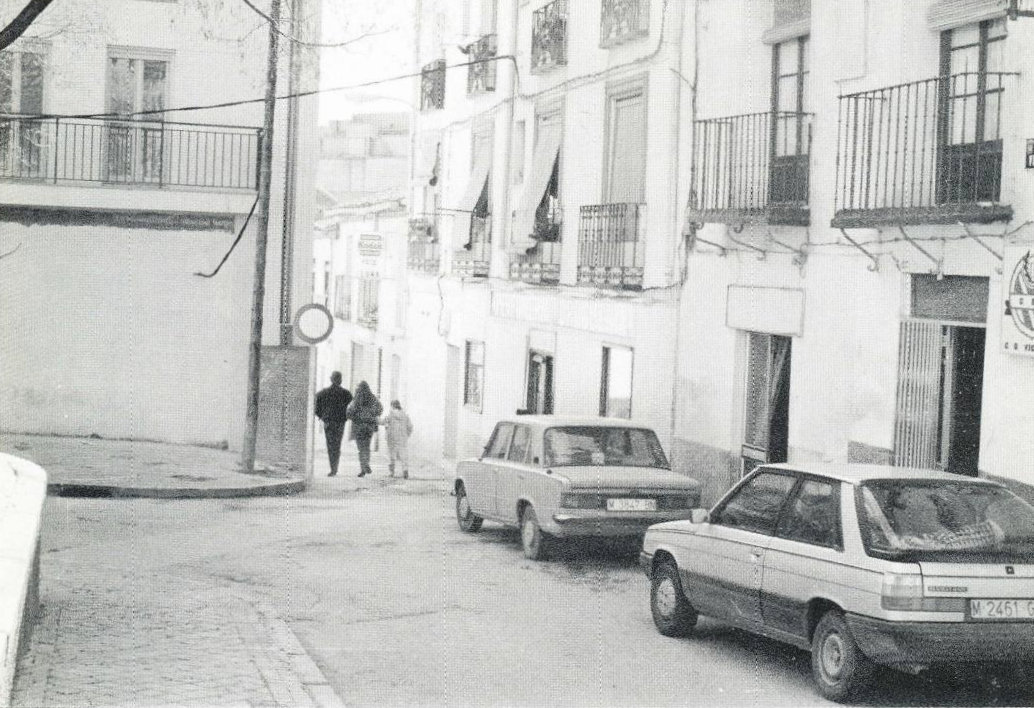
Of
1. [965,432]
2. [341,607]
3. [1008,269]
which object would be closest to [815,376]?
[965,432]

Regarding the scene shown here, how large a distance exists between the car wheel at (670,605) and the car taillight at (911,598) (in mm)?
2574

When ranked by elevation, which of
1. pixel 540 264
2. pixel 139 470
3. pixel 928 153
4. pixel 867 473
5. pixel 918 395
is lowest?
pixel 139 470

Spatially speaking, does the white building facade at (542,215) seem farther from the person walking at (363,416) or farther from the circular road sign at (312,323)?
the circular road sign at (312,323)

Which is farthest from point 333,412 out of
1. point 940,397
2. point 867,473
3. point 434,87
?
point 867,473

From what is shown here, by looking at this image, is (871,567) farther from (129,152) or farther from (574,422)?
(129,152)

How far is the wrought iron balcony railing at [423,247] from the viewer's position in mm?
32312

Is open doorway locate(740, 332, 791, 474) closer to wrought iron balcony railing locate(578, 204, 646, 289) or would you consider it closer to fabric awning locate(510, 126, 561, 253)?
wrought iron balcony railing locate(578, 204, 646, 289)

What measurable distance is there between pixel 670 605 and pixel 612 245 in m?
11.4

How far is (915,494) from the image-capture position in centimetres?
933

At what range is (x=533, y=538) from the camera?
15.4m

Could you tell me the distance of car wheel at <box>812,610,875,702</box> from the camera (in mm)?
8859

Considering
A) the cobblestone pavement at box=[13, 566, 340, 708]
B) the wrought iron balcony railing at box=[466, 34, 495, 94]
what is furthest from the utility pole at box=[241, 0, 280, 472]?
the cobblestone pavement at box=[13, 566, 340, 708]

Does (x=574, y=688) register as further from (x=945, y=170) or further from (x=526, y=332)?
(x=526, y=332)

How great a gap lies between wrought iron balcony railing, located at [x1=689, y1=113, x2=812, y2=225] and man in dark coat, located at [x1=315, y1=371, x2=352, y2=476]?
28.4ft
